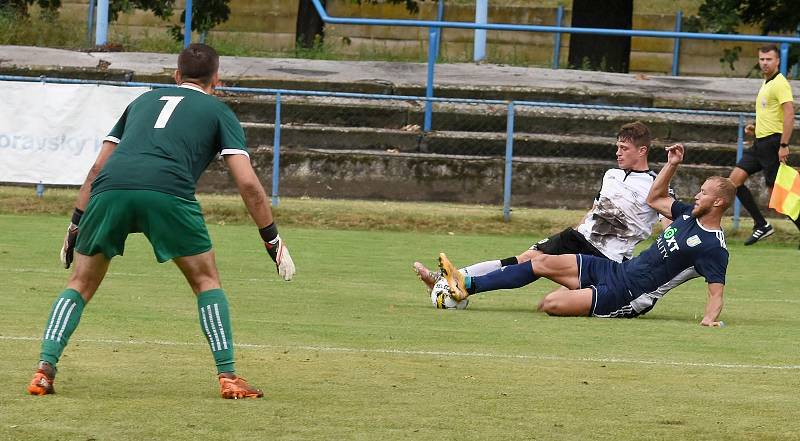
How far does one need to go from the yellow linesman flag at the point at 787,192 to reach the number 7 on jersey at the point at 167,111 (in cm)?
1053

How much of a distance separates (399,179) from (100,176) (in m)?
14.2

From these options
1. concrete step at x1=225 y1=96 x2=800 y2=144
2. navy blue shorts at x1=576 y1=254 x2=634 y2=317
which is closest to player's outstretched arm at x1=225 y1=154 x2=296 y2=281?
navy blue shorts at x1=576 y1=254 x2=634 y2=317

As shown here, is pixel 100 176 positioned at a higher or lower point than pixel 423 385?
higher

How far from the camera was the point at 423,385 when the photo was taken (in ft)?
23.8

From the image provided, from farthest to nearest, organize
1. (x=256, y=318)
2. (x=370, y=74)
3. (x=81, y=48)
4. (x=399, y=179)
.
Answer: (x=81, y=48), (x=370, y=74), (x=399, y=179), (x=256, y=318)

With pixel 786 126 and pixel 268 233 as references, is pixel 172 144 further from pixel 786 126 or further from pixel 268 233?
pixel 786 126

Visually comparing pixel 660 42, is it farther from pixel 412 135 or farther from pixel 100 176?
pixel 100 176

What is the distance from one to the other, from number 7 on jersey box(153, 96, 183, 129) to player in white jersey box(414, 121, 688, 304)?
4.42 metres

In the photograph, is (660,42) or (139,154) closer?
(139,154)

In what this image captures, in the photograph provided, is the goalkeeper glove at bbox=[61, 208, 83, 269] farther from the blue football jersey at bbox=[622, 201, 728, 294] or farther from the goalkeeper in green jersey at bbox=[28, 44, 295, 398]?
the blue football jersey at bbox=[622, 201, 728, 294]

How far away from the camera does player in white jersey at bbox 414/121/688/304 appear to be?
36.2 ft

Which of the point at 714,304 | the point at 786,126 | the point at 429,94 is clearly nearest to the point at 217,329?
the point at 714,304

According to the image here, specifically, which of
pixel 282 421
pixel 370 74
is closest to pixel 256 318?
pixel 282 421

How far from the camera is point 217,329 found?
6.75 metres
